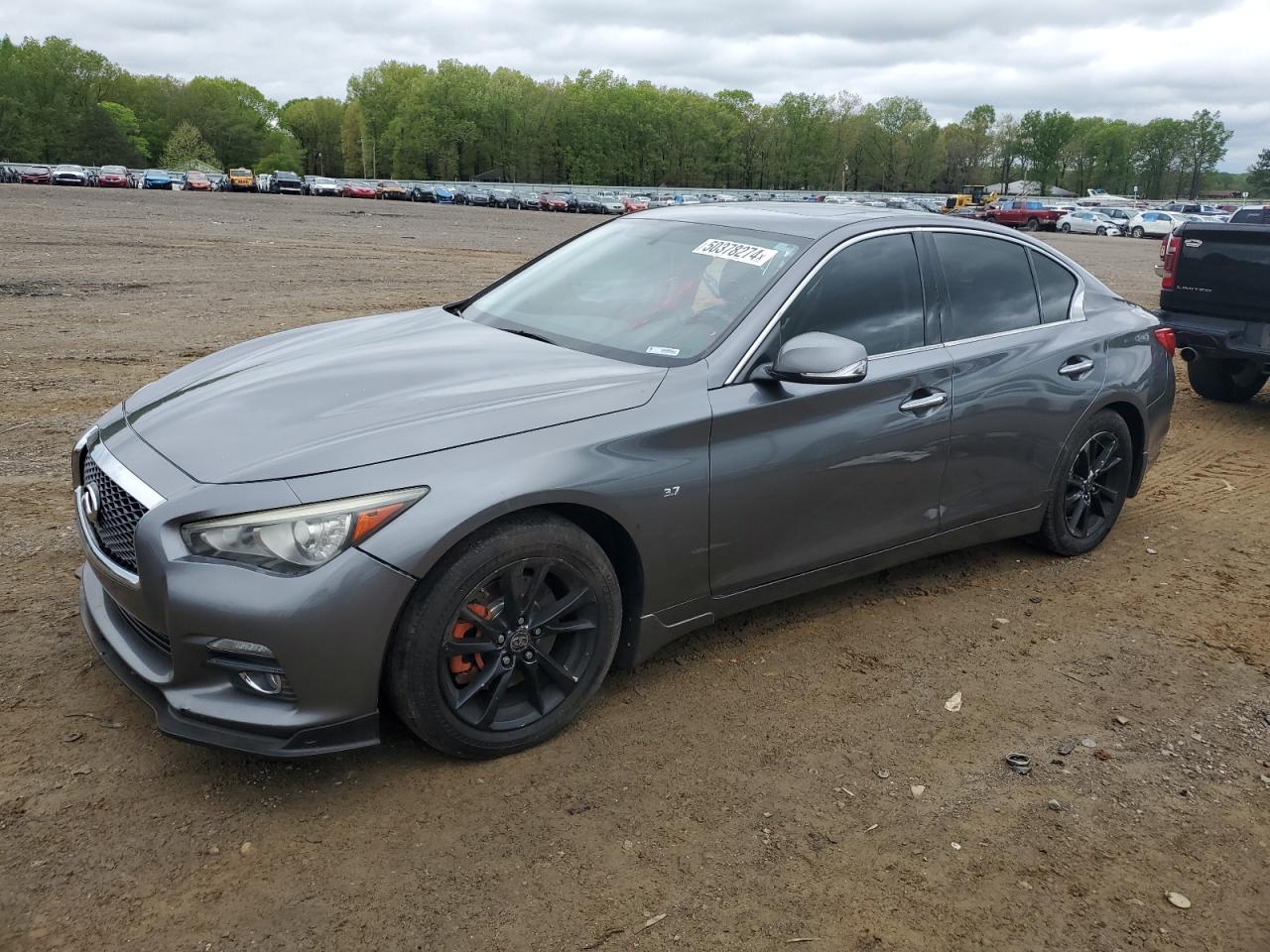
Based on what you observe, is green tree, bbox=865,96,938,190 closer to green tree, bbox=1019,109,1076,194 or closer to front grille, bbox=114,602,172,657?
green tree, bbox=1019,109,1076,194

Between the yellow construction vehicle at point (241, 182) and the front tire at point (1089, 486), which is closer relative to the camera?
the front tire at point (1089, 486)

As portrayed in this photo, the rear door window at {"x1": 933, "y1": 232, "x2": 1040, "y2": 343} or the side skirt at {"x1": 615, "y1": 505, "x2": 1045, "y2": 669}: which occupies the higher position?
the rear door window at {"x1": 933, "y1": 232, "x2": 1040, "y2": 343}

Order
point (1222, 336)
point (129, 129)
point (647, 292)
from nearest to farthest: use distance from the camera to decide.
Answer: point (647, 292) < point (1222, 336) < point (129, 129)

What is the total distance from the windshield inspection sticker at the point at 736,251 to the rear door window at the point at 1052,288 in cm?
160

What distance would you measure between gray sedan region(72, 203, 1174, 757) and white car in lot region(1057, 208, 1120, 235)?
52.8 meters

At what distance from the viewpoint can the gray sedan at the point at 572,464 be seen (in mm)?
2869

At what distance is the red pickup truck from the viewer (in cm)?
5181

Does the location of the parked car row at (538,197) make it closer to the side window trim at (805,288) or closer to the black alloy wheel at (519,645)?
the side window trim at (805,288)

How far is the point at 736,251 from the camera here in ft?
13.7

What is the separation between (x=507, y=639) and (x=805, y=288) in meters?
1.74

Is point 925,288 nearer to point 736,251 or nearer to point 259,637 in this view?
point 736,251

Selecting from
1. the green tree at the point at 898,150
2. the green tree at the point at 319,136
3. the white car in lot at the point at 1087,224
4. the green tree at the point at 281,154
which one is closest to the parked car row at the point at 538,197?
the white car in lot at the point at 1087,224

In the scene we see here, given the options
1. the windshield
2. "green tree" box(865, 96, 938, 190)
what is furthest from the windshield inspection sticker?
"green tree" box(865, 96, 938, 190)

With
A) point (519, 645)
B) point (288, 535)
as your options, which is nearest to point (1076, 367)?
point (519, 645)
